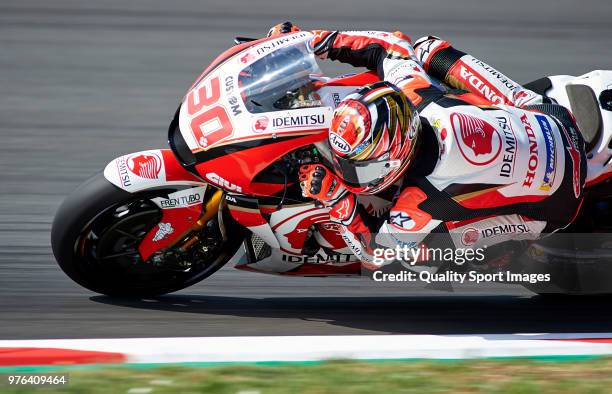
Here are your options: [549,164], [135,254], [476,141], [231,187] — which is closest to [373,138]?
[476,141]

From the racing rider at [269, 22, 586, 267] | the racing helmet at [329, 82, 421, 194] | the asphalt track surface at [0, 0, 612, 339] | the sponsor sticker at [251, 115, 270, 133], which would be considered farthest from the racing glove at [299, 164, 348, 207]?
the asphalt track surface at [0, 0, 612, 339]

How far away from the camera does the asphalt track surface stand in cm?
516

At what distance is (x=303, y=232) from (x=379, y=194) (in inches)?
17.1

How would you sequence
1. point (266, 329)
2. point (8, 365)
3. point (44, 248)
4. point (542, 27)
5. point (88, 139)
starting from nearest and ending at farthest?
point (8, 365)
point (266, 329)
point (44, 248)
point (88, 139)
point (542, 27)

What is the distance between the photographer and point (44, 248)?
582 centimetres

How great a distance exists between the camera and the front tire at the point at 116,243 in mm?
4852

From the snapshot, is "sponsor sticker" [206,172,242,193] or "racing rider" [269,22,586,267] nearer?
"racing rider" [269,22,586,267]

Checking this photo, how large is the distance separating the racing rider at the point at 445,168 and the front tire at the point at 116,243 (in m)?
0.87

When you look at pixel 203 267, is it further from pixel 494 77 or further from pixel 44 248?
pixel 494 77

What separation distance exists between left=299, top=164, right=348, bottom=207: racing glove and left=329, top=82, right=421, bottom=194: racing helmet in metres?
0.11

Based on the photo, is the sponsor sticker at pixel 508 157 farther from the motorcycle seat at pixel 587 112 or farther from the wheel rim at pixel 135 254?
the wheel rim at pixel 135 254

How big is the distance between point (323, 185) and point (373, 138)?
0.41 metres

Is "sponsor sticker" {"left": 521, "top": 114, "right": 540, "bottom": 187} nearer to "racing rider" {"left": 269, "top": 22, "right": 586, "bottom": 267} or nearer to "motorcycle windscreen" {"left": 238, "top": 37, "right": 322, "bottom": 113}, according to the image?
"racing rider" {"left": 269, "top": 22, "right": 586, "bottom": 267}

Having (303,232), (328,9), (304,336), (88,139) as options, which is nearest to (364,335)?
(304,336)
